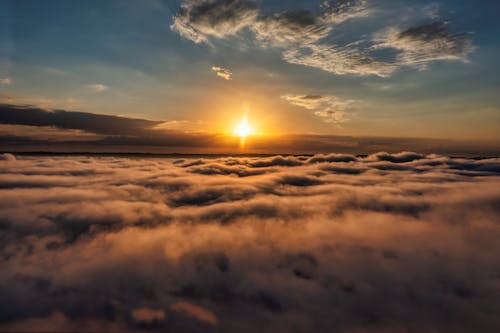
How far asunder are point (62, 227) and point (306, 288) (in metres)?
60.8

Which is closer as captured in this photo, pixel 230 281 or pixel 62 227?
pixel 230 281

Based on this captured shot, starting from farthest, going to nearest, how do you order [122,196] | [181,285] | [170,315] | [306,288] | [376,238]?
1. [122,196]
2. [376,238]
3. [306,288]
4. [181,285]
5. [170,315]

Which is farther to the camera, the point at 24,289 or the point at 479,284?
the point at 479,284

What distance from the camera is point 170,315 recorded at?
3541 centimetres

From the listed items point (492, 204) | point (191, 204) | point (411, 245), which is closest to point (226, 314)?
point (411, 245)

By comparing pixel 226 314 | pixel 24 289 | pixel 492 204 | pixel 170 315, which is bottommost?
pixel 226 314

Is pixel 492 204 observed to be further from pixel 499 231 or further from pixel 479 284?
pixel 479 284

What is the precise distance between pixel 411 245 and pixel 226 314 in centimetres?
4711

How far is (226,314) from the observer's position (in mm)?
43438

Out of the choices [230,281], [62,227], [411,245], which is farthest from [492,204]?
[62,227]

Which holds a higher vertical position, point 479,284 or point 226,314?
point 479,284

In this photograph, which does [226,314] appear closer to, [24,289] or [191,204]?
[24,289]

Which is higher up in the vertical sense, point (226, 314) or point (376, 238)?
point (376, 238)

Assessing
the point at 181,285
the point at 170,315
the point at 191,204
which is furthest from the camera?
the point at 191,204
